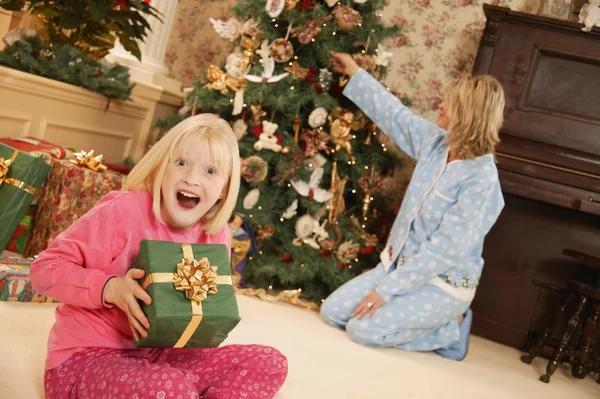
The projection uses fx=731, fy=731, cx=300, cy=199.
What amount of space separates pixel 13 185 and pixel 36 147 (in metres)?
0.21

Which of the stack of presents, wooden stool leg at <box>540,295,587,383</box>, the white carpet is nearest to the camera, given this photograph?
the white carpet

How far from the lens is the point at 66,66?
3.12 m

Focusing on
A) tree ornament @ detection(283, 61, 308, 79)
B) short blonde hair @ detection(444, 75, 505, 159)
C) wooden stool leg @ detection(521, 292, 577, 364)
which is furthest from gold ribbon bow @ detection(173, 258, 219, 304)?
wooden stool leg @ detection(521, 292, 577, 364)

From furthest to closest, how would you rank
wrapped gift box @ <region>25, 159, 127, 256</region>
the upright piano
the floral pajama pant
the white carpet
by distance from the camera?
the upright piano
the floral pajama pant
wrapped gift box @ <region>25, 159, 127, 256</region>
the white carpet

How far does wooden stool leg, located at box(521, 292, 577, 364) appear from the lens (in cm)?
324

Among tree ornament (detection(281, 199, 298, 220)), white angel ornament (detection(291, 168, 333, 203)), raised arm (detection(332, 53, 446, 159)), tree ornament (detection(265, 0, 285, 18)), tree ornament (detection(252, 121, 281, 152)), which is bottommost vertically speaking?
tree ornament (detection(281, 199, 298, 220))

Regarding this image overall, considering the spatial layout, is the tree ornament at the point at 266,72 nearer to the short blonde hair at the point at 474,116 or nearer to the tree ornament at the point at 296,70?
the tree ornament at the point at 296,70

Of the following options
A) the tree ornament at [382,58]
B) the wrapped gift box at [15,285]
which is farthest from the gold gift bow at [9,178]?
the tree ornament at [382,58]

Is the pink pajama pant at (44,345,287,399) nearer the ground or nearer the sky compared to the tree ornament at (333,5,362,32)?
nearer the ground

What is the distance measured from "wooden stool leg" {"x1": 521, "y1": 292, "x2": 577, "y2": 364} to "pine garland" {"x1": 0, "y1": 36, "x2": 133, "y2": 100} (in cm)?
219

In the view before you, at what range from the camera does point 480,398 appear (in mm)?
2469

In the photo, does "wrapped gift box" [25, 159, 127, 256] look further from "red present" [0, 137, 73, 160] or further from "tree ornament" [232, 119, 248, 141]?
"tree ornament" [232, 119, 248, 141]

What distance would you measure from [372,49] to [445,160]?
0.69 metres

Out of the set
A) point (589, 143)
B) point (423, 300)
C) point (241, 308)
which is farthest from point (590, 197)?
point (241, 308)
